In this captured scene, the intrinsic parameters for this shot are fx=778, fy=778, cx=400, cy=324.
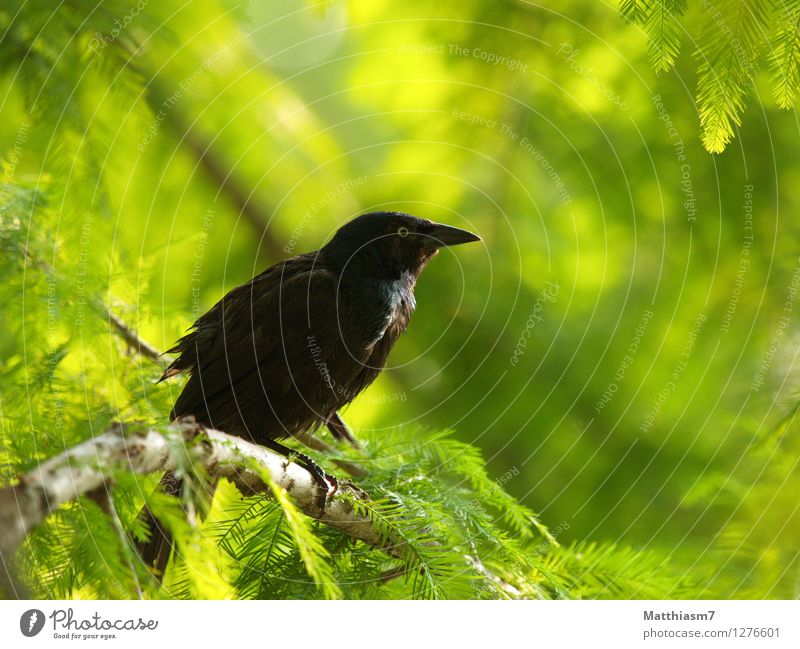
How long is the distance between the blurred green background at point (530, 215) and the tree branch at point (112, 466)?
155 centimetres

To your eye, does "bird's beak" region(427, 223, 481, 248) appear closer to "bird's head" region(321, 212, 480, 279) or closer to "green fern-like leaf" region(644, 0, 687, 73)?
"bird's head" region(321, 212, 480, 279)

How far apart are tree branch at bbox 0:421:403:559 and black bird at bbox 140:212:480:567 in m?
0.53

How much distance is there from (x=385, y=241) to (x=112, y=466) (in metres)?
1.53

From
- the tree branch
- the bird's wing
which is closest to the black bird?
the bird's wing

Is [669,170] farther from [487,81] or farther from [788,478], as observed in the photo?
[788,478]

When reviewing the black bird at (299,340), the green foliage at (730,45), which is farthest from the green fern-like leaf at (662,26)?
the black bird at (299,340)

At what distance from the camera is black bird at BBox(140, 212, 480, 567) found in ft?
7.70

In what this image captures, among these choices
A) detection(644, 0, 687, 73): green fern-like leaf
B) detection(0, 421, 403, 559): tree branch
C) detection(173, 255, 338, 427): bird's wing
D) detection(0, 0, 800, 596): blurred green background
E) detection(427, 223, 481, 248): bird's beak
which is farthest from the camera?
detection(0, 0, 800, 596): blurred green background

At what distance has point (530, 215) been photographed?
3.84m

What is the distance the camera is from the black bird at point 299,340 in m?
2.35

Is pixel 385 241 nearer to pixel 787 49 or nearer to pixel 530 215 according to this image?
pixel 787 49

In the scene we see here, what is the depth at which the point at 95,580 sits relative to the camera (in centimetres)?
151

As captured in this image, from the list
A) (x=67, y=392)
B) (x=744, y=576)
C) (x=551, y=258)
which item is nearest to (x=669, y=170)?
(x=551, y=258)
